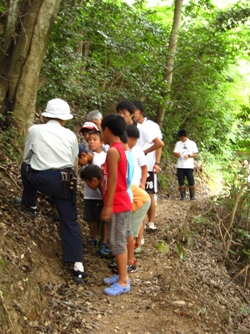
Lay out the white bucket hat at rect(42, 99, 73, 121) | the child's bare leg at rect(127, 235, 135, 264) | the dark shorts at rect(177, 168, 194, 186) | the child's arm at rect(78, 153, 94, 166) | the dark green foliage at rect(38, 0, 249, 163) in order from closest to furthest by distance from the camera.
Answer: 1. the white bucket hat at rect(42, 99, 73, 121)
2. the child's bare leg at rect(127, 235, 135, 264)
3. the child's arm at rect(78, 153, 94, 166)
4. the dark green foliage at rect(38, 0, 249, 163)
5. the dark shorts at rect(177, 168, 194, 186)

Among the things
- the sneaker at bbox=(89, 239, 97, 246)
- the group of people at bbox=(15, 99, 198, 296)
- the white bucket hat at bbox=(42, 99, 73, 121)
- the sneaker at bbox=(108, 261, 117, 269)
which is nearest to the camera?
the group of people at bbox=(15, 99, 198, 296)

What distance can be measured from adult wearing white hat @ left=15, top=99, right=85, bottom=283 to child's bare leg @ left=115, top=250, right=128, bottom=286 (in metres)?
0.45

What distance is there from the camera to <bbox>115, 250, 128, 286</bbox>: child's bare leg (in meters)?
4.12

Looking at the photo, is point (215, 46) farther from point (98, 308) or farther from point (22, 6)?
point (98, 308)

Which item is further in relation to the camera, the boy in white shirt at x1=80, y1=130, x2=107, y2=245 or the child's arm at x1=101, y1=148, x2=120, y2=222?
the boy in white shirt at x1=80, y1=130, x2=107, y2=245

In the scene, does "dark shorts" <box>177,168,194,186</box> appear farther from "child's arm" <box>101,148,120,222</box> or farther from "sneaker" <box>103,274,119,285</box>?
"child's arm" <box>101,148,120,222</box>

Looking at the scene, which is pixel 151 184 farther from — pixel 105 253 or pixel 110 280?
pixel 110 280

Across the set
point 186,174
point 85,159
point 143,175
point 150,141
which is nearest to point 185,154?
point 186,174

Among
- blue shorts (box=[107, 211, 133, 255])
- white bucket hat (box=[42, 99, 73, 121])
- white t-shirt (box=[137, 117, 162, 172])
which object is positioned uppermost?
white bucket hat (box=[42, 99, 73, 121])

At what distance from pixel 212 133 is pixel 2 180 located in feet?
45.5

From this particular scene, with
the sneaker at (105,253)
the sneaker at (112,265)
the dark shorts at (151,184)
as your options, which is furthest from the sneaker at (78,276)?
the dark shorts at (151,184)

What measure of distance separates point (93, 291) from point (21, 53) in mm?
3570

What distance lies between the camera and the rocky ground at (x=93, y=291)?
3.56 meters

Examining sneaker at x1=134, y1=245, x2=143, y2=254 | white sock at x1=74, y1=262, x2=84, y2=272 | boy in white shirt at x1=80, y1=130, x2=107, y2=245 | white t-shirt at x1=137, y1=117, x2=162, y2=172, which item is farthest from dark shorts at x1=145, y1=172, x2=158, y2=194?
white sock at x1=74, y1=262, x2=84, y2=272
